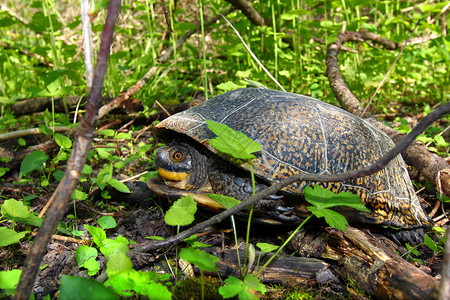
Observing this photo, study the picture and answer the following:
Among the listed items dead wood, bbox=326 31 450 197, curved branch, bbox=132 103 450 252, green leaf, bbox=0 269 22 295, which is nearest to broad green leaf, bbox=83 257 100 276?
curved branch, bbox=132 103 450 252

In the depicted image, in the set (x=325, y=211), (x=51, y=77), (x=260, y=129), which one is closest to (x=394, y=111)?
(x=260, y=129)

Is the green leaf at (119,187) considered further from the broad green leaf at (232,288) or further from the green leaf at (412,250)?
the green leaf at (412,250)

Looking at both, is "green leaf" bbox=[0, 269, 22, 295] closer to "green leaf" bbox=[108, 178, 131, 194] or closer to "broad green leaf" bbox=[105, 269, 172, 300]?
"broad green leaf" bbox=[105, 269, 172, 300]

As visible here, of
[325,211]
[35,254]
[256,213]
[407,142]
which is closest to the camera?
[35,254]

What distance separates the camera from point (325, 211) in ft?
4.92

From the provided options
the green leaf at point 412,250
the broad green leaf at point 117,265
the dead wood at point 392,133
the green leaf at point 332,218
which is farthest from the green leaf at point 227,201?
the dead wood at point 392,133

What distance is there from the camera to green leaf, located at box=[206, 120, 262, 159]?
1.50m

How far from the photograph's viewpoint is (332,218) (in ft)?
4.77

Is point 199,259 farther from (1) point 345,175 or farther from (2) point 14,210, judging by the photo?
(2) point 14,210

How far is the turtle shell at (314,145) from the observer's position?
1.93 m

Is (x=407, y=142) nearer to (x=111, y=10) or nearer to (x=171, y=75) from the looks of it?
(x=111, y=10)

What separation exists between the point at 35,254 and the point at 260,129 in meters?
1.39

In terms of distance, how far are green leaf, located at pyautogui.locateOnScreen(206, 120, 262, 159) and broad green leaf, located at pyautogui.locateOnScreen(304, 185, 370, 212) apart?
0.37 m

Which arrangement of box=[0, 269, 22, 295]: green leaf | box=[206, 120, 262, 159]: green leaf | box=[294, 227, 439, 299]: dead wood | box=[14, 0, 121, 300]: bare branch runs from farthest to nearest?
box=[206, 120, 262, 159]: green leaf < box=[294, 227, 439, 299]: dead wood < box=[0, 269, 22, 295]: green leaf < box=[14, 0, 121, 300]: bare branch
